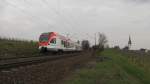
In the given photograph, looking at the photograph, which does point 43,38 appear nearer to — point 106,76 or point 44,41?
point 44,41

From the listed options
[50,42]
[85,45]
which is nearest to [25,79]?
[50,42]

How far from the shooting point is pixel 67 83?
10.8 m

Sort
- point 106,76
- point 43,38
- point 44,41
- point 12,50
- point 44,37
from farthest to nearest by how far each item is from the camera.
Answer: point 12,50 < point 43,38 < point 44,37 < point 44,41 < point 106,76

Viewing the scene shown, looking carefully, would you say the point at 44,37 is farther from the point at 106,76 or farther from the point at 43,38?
the point at 106,76

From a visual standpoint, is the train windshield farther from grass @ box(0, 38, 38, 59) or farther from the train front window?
grass @ box(0, 38, 38, 59)

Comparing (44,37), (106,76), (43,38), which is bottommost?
(106,76)

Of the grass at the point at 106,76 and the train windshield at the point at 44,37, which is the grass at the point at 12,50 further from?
the grass at the point at 106,76

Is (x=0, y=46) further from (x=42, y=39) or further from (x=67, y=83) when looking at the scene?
(x=67, y=83)

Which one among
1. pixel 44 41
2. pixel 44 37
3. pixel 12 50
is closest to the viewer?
pixel 44 41

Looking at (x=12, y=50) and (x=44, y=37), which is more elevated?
(x=44, y=37)

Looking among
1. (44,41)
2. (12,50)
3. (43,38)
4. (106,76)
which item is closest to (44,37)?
(43,38)

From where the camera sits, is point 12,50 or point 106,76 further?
point 12,50

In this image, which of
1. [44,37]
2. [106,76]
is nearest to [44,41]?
[44,37]


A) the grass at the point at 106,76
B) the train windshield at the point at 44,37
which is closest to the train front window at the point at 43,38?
the train windshield at the point at 44,37
